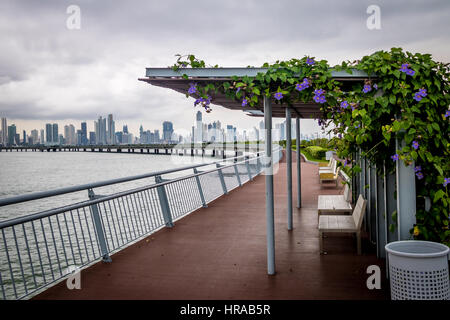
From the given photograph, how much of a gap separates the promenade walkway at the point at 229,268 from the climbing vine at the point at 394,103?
1255 millimetres

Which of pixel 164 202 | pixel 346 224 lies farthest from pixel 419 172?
pixel 164 202

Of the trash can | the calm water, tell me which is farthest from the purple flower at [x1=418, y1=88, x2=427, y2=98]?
the calm water

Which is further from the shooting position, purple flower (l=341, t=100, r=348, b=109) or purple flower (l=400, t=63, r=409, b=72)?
purple flower (l=341, t=100, r=348, b=109)

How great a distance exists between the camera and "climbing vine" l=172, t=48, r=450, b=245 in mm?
3908

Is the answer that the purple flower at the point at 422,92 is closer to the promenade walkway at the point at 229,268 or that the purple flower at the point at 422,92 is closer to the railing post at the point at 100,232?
the promenade walkway at the point at 229,268

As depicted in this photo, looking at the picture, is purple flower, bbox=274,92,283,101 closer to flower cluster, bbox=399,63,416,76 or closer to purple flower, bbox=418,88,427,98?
flower cluster, bbox=399,63,416,76

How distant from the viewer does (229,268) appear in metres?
5.16

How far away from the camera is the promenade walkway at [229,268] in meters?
4.30

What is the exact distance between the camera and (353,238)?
6.66 meters

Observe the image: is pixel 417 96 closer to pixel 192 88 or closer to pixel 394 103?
pixel 394 103

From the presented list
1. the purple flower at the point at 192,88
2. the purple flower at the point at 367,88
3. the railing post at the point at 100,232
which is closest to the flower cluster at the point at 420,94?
the purple flower at the point at 367,88

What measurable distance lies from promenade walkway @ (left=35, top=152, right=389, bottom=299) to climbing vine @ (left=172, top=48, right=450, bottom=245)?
125cm
